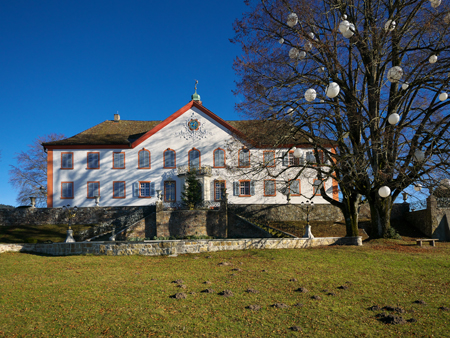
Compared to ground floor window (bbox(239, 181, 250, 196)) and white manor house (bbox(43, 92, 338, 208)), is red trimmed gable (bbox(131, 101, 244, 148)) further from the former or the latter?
ground floor window (bbox(239, 181, 250, 196))

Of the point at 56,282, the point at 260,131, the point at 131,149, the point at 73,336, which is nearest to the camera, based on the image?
the point at 73,336

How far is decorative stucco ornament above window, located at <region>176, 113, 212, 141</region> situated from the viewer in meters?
28.7

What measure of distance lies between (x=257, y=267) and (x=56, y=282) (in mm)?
5178

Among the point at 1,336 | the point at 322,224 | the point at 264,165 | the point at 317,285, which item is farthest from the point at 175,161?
the point at 1,336

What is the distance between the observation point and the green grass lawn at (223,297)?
547 centimetres

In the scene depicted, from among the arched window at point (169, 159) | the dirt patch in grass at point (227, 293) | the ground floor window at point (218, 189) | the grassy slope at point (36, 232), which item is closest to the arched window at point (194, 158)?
the arched window at point (169, 159)

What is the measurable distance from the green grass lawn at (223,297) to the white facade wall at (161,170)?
51.6 feet

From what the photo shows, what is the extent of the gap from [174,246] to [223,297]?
5949 mm

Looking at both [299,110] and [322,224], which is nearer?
[299,110]

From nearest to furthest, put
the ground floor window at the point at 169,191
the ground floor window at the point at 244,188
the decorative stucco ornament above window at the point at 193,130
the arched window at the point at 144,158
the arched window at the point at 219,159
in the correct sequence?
the ground floor window at the point at 169,191
the arched window at the point at 144,158
the ground floor window at the point at 244,188
the arched window at the point at 219,159
the decorative stucco ornament above window at the point at 193,130

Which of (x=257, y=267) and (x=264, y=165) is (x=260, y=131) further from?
(x=257, y=267)

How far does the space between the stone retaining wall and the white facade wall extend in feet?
44.0

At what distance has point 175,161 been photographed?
92.9ft

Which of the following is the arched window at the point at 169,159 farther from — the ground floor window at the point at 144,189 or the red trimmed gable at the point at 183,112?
the ground floor window at the point at 144,189
